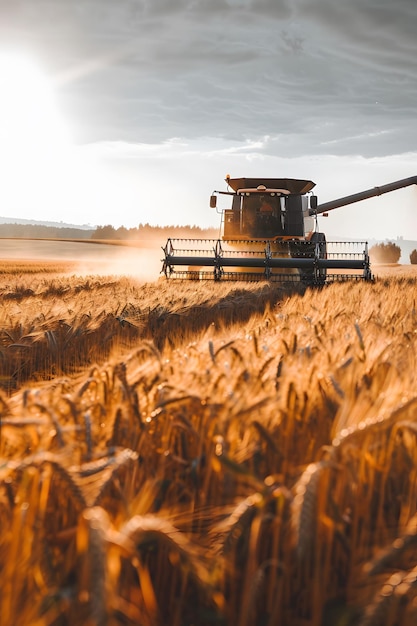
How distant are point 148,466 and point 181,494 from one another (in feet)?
0.56

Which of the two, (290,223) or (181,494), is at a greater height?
(290,223)

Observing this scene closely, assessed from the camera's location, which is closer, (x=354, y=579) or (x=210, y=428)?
(x=354, y=579)

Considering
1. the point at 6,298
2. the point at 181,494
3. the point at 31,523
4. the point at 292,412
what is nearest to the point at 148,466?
the point at 181,494

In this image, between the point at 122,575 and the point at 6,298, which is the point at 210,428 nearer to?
the point at 122,575

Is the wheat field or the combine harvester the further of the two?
the combine harvester

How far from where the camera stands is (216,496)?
150 centimetres

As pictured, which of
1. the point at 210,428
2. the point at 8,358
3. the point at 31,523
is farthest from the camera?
the point at 8,358

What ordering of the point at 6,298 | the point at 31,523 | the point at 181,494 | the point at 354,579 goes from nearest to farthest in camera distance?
the point at 31,523 → the point at 354,579 → the point at 181,494 → the point at 6,298

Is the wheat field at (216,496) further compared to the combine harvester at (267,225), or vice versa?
the combine harvester at (267,225)

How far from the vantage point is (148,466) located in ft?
5.36

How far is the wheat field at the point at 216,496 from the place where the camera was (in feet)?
3.34

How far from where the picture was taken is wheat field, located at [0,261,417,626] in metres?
1.02

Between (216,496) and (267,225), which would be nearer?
(216,496)

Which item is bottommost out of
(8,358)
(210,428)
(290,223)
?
(8,358)
